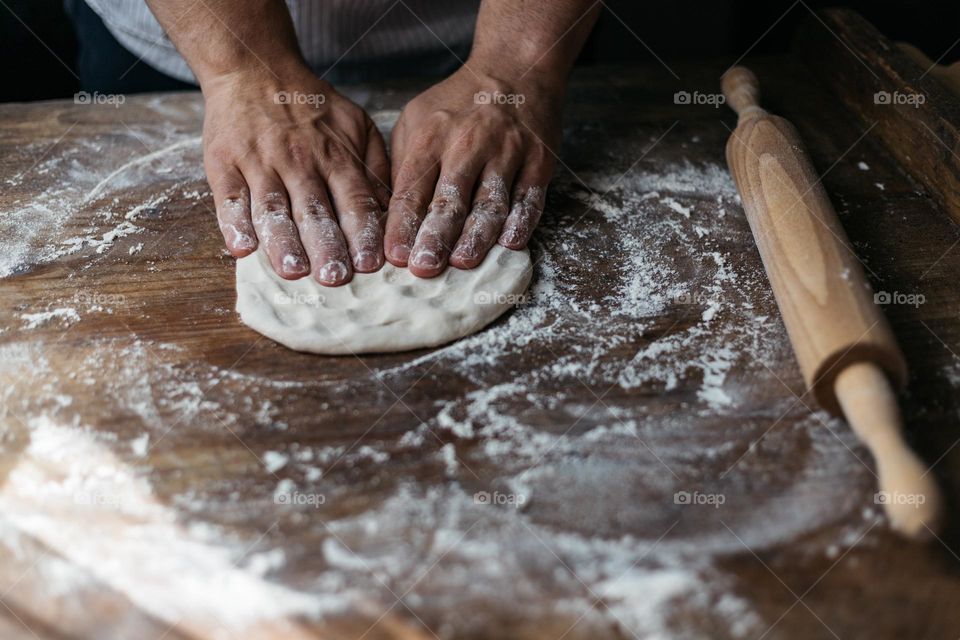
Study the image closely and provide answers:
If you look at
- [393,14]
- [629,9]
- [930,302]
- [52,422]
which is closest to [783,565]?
[930,302]

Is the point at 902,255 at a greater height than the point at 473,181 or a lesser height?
greater

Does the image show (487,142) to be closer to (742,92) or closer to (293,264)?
(293,264)

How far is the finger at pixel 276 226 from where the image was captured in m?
1.47

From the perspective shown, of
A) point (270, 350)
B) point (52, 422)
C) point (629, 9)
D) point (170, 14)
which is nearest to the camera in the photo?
point (52, 422)

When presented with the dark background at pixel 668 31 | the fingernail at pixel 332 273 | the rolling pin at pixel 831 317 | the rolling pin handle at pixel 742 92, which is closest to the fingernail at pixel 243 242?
the fingernail at pixel 332 273

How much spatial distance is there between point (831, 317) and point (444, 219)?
0.74 m

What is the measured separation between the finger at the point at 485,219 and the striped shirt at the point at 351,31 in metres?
0.62

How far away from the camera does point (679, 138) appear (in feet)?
6.47

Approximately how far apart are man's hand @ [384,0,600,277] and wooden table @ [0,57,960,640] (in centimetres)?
13

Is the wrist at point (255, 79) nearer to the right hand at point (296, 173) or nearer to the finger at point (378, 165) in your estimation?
the right hand at point (296, 173)

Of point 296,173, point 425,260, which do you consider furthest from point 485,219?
point 296,173

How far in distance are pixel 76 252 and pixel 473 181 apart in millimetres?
839

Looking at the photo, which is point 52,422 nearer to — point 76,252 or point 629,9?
point 76,252

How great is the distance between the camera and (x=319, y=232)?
151cm
